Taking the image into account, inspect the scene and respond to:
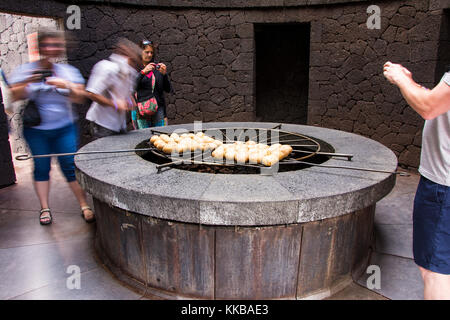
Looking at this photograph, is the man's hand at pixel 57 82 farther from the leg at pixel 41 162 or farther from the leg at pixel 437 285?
the leg at pixel 437 285

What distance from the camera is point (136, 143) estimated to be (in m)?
3.50

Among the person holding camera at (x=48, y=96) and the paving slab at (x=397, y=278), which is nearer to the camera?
the paving slab at (x=397, y=278)

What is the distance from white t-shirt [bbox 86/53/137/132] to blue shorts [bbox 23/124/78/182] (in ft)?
1.05

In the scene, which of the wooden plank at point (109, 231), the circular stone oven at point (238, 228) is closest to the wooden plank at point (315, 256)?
the circular stone oven at point (238, 228)

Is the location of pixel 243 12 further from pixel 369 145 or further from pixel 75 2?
pixel 369 145

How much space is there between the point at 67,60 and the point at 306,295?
610 centimetres

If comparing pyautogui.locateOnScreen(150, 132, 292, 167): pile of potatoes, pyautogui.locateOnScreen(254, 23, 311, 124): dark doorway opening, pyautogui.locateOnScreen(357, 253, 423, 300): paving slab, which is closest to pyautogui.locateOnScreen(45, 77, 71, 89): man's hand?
pyautogui.locateOnScreen(150, 132, 292, 167): pile of potatoes

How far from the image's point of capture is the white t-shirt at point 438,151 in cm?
178

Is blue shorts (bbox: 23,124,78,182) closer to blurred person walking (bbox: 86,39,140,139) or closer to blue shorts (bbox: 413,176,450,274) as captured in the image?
blurred person walking (bbox: 86,39,140,139)

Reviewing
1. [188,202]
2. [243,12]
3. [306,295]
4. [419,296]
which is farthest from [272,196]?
[243,12]

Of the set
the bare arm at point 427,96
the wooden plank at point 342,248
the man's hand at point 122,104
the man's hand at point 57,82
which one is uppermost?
the man's hand at point 57,82

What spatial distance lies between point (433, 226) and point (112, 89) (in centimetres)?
296

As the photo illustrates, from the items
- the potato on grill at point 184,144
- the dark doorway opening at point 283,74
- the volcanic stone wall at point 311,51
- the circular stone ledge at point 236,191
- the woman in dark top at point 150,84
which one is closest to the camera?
the circular stone ledge at point 236,191

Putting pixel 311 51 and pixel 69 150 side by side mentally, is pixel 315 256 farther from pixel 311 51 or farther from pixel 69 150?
pixel 311 51
